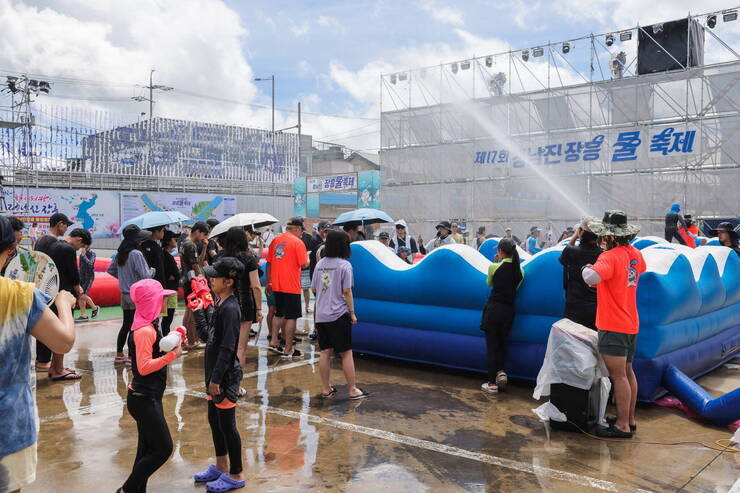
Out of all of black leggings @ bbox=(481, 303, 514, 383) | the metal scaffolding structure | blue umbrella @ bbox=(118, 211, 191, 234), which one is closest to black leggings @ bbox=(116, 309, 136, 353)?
blue umbrella @ bbox=(118, 211, 191, 234)

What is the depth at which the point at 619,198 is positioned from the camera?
20469 mm

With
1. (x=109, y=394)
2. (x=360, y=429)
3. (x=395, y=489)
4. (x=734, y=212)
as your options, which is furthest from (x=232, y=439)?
(x=734, y=212)

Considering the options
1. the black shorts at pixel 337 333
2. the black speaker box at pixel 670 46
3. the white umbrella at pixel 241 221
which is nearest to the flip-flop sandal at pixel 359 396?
the black shorts at pixel 337 333

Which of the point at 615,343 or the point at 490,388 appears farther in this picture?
the point at 490,388

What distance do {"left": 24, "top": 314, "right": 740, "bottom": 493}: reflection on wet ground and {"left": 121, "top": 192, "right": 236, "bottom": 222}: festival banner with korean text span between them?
2389 cm

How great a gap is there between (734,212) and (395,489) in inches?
707

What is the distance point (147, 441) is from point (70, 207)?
26148 mm

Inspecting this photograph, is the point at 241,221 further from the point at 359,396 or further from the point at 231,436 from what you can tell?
the point at 231,436

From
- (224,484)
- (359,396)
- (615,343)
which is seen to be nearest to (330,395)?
(359,396)

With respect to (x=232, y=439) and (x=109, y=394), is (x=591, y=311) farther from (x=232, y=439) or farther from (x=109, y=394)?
(x=109, y=394)

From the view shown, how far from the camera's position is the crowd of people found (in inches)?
97.6

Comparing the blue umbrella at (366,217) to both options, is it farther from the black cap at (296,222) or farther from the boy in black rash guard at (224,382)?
the boy in black rash guard at (224,382)

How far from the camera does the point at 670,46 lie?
19.4 m

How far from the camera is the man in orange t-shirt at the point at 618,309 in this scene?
16.1 ft
